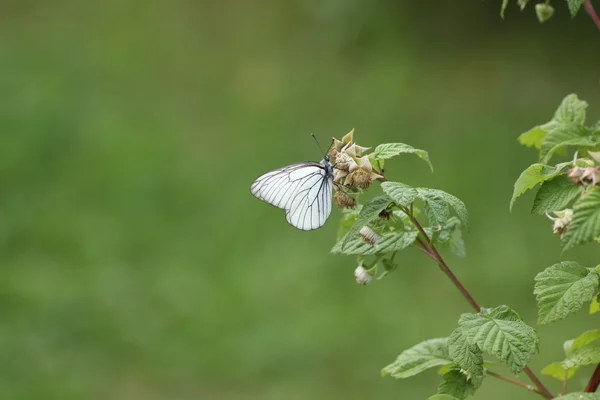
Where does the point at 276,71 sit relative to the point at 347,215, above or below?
above

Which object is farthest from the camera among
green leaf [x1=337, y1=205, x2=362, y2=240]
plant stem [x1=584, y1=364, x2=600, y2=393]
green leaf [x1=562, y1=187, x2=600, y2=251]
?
green leaf [x1=337, y1=205, x2=362, y2=240]

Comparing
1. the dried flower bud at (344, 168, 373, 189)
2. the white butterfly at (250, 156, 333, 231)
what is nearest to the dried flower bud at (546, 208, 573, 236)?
the dried flower bud at (344, 168, 373, 189)

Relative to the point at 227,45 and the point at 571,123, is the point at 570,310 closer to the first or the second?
the point at 571,123

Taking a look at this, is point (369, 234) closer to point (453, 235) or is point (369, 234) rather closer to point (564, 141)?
point (453, 235)

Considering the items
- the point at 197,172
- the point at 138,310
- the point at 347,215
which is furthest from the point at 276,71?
the point at 347,215

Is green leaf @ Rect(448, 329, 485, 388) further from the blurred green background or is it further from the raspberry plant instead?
the blurred green background

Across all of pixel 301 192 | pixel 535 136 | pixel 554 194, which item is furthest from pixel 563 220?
pixel 301 192
